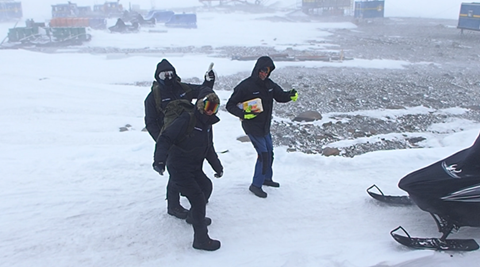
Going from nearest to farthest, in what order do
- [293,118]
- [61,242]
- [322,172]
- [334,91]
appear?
[61,242] → [322,172] → [293,118] → [334,91]

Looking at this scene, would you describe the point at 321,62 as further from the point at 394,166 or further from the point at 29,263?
the point at 29,263

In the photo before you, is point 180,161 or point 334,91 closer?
point 180,161

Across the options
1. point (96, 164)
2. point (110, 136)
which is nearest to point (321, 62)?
point (110, 136)

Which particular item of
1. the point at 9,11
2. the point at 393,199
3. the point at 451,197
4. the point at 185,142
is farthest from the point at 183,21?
the point at 451,197

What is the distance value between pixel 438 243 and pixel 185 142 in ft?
9.21

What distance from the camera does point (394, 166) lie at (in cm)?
616

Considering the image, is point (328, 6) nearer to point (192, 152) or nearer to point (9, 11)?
point (9, 11)

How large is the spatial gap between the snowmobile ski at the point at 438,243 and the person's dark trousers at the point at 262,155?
174 centimetres

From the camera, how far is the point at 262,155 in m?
4.85

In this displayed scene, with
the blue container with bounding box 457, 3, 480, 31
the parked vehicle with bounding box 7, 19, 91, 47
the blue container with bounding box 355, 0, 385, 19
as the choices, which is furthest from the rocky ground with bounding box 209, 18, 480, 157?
the blue container with bounding box 355, 0, 385, 19

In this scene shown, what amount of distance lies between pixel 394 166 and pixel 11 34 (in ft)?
102

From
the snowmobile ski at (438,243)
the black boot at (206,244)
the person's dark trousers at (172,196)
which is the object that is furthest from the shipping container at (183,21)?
the snowmobile ski at (438,243)

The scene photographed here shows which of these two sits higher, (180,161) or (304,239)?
(180,161)

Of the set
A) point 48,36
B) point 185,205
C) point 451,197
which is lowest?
point 185,205
